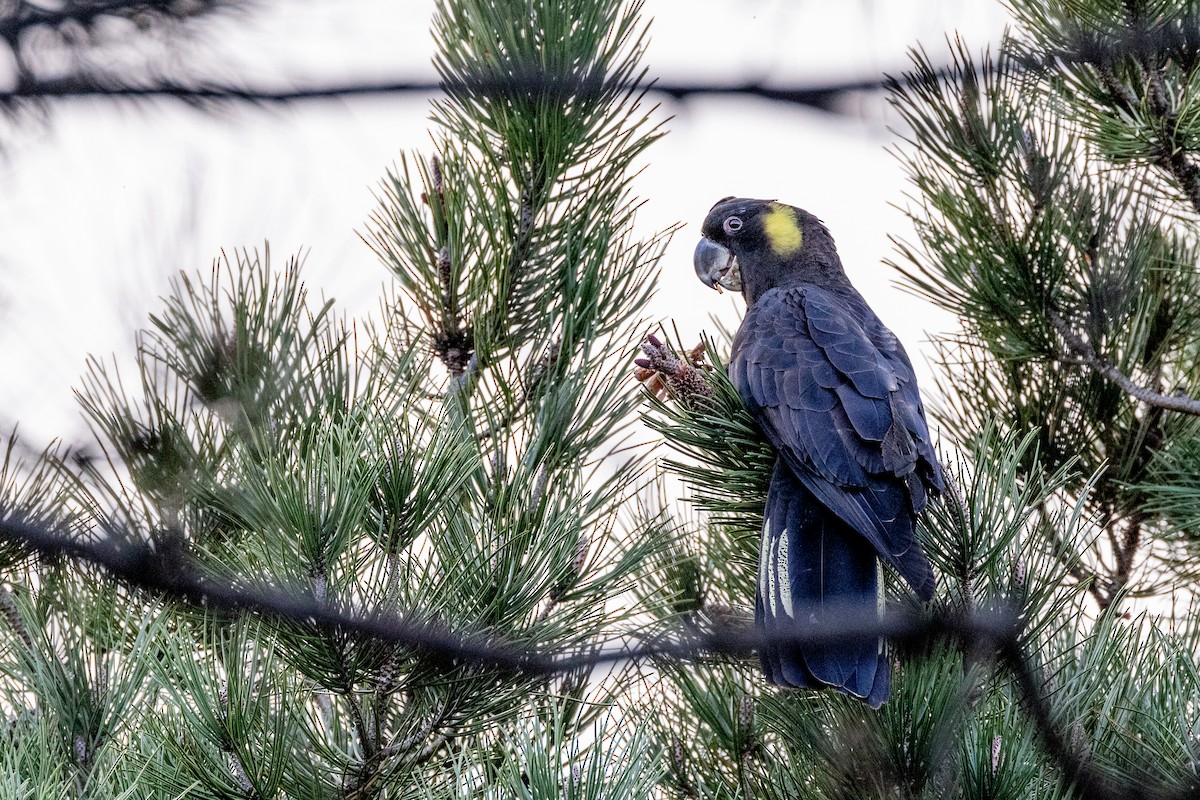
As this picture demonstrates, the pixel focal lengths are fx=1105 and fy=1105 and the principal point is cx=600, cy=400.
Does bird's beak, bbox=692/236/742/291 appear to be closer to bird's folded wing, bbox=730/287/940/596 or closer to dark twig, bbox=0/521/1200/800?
bird's folded wing, bbox=730/287/940/596

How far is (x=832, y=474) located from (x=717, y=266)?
43.5 inches

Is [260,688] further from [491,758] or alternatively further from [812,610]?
[812,610]

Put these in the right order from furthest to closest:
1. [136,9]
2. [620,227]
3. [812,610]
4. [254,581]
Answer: [620,227], [812,610], [254,581], [136,9]

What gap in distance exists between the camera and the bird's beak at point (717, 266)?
2.62 meters

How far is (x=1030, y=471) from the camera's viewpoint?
1.85 m

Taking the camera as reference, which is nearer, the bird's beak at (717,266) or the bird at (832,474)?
the bird at (832,474)

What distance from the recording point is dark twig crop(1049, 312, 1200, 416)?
172cm

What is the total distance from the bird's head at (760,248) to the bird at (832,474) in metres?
0.41

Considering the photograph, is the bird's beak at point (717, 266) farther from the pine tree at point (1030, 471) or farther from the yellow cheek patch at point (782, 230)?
the pine tree at point (1030, 471)

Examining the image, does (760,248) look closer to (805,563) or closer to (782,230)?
(782,230)

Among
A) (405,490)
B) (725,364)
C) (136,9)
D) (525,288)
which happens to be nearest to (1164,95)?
(725,364)

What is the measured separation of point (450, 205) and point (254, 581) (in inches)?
27.3

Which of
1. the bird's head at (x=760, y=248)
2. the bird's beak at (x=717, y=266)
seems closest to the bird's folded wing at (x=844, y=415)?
the bird's head at (x=760, y=248)

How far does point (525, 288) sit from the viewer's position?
1.58 metres
